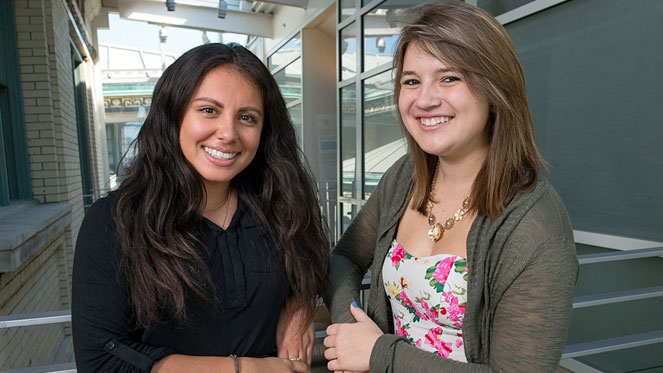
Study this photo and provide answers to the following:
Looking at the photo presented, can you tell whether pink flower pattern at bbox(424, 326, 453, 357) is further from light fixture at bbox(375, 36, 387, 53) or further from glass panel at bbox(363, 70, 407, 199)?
light fixture at bbox(375, 36, 387, 53)

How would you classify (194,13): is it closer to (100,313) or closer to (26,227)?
(26,227)

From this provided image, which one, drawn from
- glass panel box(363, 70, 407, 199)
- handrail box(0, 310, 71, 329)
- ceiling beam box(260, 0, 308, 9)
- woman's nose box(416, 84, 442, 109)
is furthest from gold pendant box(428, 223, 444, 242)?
ceiling beam box(260, 0, 308, 9)

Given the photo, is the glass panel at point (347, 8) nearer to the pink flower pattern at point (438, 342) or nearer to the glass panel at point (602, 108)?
the glass panel at point (602, 108)

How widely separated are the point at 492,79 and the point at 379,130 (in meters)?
5.05

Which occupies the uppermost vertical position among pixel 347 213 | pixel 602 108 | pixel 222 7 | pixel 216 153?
pixel 222 7

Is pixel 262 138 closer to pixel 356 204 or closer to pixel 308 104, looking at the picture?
pixel 356 204

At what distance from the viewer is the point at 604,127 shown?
8.86 ft

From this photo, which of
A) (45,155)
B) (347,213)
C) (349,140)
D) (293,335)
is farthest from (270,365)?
(349,140)

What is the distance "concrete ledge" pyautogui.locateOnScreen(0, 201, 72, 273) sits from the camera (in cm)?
248

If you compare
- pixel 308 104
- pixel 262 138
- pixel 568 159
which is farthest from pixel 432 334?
pixel 308 104

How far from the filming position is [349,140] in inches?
289

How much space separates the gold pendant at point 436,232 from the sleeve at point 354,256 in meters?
0.27

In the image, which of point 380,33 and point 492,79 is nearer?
point 492,79

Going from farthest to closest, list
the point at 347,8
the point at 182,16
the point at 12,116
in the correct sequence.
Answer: the point at 182,16 → the point at 347,8 → the point at 12,116
